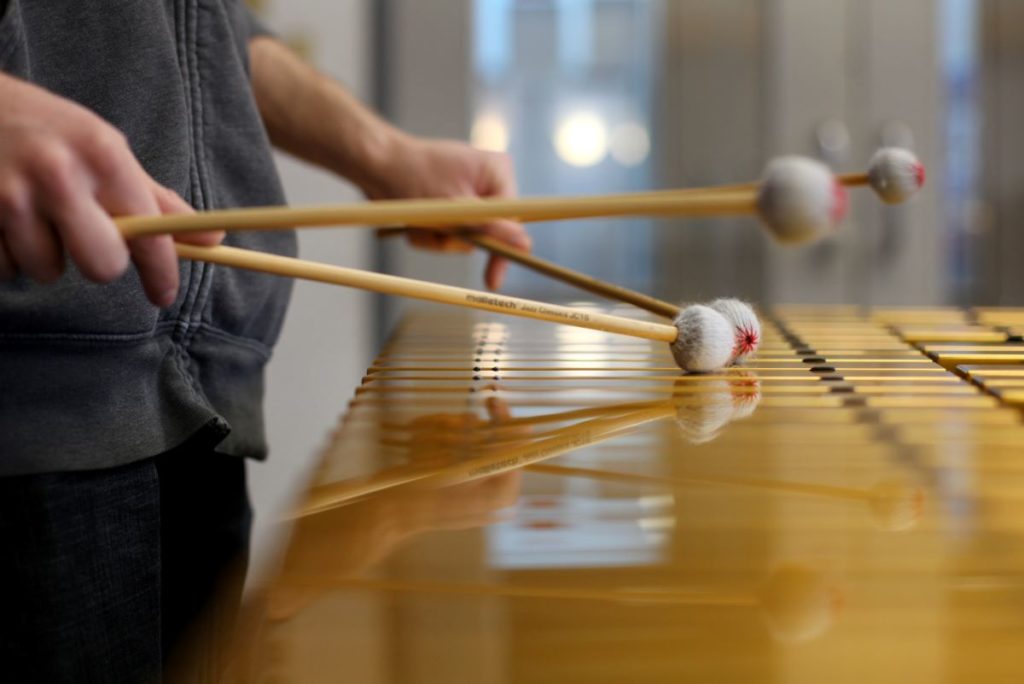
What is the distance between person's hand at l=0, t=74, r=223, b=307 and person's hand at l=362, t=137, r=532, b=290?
0.66 metres

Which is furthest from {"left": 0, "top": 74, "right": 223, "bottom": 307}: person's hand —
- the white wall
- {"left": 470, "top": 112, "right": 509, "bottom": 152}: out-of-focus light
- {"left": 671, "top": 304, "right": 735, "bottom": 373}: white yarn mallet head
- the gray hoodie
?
{"left": 470, "top": 112, "right": 509, "bottom": 152}: out-of-focus light

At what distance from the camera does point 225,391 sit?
1027 millimetres

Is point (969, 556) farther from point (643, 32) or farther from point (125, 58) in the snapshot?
point (643, 32)

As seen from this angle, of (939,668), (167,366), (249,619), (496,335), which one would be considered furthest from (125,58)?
(939,668)

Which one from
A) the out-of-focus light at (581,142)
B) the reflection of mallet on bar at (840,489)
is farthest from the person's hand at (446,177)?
the out-of-focus light at (581,142)

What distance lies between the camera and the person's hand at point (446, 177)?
132cm

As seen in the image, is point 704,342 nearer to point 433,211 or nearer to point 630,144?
point 433,211

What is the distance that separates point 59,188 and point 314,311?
1843mm

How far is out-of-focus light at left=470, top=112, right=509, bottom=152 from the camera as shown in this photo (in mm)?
2545

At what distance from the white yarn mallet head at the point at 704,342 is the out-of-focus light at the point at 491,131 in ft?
5.70

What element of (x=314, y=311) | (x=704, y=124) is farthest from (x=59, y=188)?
(x=704, y=124)

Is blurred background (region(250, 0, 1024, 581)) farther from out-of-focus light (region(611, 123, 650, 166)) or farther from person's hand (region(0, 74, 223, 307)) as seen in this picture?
person's hand (region(0, 74, 223, 307))

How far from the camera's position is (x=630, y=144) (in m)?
2.58

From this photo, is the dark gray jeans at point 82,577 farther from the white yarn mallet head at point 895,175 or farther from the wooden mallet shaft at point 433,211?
the white yarn mallet head at point 895,175
